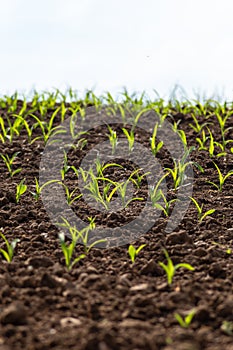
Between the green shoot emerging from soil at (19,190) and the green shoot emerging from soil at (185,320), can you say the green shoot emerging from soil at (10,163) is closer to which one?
the green shoot emerging from soil at (19,190)

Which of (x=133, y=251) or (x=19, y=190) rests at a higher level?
(x=19, y=190)

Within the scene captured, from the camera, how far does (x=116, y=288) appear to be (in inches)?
114

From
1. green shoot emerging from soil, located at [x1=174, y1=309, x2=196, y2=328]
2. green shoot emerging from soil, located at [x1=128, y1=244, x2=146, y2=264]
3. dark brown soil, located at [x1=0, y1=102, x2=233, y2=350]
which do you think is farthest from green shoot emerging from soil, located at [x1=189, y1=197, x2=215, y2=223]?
green shoot emerging from soil, located at [x1=174, y1=309, x2=196, y2=328]

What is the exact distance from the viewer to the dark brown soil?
2486 millimetres

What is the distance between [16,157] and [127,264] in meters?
2.20

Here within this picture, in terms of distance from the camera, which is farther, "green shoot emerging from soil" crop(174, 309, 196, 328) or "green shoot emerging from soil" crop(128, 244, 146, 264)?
"green shoot emerging from soil" crop(128, 244, 146, 264)

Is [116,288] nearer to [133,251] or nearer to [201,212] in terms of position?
[133,251]

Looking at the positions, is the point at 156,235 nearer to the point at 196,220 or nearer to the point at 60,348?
the point at 196,220

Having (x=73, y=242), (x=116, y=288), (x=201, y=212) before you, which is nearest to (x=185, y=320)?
(x=116, y=288)

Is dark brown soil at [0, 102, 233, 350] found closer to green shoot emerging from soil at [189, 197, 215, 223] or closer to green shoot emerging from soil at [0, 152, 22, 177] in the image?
green shoot emerging from soil at [189, 197, 215, 223]

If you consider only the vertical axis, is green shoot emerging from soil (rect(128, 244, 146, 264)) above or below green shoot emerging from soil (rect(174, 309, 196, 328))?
above

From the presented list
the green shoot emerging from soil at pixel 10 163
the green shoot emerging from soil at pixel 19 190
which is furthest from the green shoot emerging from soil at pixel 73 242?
the green shoot emerging from soil at pixel 10 163

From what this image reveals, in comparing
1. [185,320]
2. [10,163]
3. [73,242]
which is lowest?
[185,320]

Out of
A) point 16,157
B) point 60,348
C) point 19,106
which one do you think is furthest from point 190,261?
point 19,106
